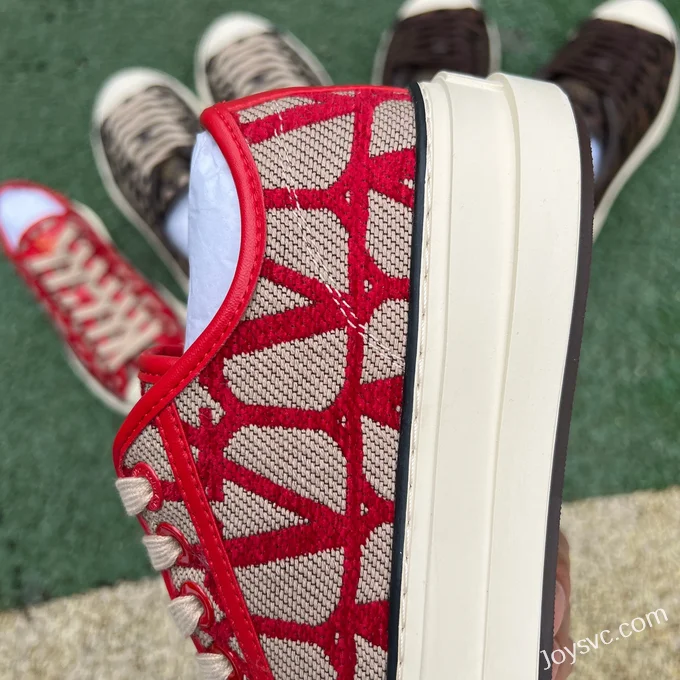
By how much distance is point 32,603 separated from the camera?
2.69ft

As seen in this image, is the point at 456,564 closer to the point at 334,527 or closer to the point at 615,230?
the point at 334,527

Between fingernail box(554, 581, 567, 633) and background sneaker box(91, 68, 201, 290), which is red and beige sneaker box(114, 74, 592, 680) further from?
background sneaker box(91, 68, 201, 290)

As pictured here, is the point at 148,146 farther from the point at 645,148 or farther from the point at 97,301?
the point at 645,148

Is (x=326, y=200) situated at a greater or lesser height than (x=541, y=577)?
greater

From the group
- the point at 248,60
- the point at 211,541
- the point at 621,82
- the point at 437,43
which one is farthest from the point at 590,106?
the point at 211,541

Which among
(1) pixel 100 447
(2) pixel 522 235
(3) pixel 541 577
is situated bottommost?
(1) pixel 100 447

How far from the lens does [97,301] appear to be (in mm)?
873

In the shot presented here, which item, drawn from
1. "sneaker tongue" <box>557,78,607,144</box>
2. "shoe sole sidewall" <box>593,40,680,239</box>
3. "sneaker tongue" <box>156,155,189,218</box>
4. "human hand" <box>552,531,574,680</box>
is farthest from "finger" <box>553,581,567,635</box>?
"sneaker tongue" <box>156,155,189,218</box>

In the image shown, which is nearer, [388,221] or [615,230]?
[388,221]

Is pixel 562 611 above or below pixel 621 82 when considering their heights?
below

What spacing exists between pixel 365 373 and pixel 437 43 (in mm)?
562

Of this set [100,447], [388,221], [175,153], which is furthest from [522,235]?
[100,447]

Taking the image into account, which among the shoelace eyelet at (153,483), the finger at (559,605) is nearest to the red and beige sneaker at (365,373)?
the shoelace eyelet at (153,483)

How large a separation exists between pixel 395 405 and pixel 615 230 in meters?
0.50
